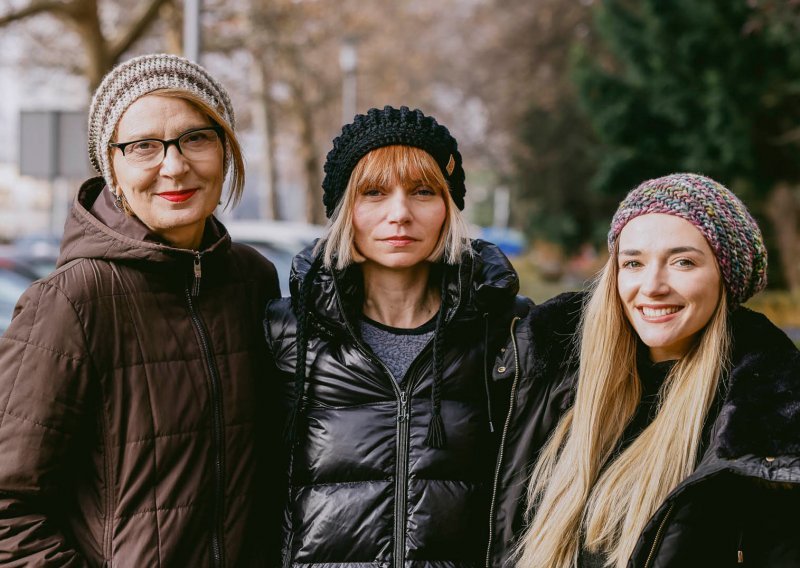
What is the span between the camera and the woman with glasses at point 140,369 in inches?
92.0

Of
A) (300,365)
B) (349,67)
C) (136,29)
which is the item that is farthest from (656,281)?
(349,67)

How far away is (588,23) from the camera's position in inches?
834

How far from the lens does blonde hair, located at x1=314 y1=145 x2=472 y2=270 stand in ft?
9.29

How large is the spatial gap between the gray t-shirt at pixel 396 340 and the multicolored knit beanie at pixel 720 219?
81 cm

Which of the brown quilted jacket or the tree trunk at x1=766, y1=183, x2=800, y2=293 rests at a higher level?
the tree trunk at x1=766, y1=183, x2=800, y2=293

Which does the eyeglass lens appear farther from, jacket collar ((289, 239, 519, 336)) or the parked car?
the parked car

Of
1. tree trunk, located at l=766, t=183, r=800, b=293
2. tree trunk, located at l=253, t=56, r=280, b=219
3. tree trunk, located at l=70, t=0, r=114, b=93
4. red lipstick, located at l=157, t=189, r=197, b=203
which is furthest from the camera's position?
tree trunk, located at l=253, t=56, r=280, b=219

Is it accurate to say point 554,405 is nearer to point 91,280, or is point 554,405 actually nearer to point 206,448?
point 206,448

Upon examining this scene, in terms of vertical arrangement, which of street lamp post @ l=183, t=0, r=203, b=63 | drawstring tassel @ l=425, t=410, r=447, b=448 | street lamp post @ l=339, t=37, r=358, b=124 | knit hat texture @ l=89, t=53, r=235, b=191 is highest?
street lamp post @ l=339, t=37, r=358, b=124

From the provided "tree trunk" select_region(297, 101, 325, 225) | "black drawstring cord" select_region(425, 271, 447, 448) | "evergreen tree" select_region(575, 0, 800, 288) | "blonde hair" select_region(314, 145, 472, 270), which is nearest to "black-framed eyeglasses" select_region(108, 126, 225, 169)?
"blonde hair" select_region(314, 145, 472, 270)

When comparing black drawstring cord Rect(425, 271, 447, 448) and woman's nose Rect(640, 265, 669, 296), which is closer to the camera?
woman's nose Rect(640, 265, 669, 296)

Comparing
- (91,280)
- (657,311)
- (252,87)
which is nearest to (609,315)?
(657,311)

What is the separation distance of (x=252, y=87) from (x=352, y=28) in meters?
4.05

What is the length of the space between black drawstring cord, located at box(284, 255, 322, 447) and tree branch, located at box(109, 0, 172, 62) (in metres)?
11.1
